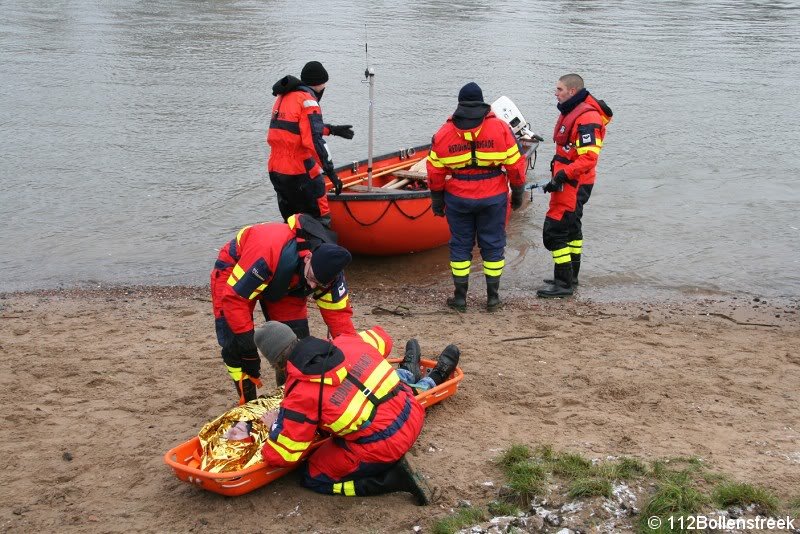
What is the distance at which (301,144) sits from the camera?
8695mm

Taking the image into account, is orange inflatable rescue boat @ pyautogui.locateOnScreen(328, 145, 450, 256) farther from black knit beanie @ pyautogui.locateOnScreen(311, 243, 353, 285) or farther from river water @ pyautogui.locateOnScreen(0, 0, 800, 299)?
black knit beanie @ pyautogui.locateOnScreen(311, 243, 353, 285)

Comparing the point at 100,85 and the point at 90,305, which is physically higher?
the point at 100,85

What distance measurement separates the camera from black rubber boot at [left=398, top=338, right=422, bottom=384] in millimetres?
6102

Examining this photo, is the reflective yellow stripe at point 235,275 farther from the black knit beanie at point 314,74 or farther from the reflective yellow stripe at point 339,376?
the black knit beanie at point 314,74

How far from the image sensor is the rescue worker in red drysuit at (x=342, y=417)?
4.64 meters

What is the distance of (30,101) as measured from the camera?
17016mm

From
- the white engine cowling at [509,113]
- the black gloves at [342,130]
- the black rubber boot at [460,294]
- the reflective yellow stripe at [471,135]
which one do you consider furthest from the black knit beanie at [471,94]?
the white engine cowling at [509,113]

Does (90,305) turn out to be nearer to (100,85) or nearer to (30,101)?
(30,101)

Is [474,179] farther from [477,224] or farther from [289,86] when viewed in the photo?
[289,86]

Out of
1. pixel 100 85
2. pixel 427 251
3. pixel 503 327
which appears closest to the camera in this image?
pixel 503 327

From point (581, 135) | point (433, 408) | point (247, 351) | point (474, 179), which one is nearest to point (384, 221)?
point (474, 179)

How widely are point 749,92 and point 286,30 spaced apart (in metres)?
13.1

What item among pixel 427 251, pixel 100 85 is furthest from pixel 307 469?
pixel 100 85

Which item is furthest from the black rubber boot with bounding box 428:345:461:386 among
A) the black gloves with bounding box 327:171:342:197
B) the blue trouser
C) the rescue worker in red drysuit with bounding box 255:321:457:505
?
the black gloves with bounding box 327:171:342:197
